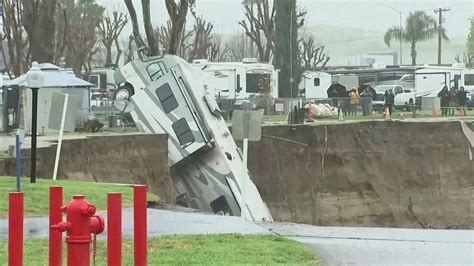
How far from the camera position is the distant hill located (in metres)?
109

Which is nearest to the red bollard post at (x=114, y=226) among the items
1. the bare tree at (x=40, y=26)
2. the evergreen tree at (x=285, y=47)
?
the bare tree at (x=40, y=26)

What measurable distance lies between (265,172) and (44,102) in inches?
295

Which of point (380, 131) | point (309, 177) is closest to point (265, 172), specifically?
point (309, 177)

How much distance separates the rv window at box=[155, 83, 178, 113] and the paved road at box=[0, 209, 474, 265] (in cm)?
863

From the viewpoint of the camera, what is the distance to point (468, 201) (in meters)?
29.6

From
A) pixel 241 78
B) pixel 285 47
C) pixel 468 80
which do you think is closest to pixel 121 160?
pixel 241 78

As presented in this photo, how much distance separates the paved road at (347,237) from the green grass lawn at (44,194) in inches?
26.9

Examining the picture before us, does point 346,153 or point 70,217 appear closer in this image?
point 70,217

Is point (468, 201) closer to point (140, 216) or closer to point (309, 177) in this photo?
point (309, 177)

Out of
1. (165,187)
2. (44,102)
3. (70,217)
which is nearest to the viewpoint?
(70,217)

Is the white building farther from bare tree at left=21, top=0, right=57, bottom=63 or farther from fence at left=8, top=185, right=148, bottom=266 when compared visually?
fence at left=8, top=185, right=148, bottom=266

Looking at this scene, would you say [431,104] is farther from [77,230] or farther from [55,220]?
[77,230]

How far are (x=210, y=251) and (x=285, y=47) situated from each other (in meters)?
42.2

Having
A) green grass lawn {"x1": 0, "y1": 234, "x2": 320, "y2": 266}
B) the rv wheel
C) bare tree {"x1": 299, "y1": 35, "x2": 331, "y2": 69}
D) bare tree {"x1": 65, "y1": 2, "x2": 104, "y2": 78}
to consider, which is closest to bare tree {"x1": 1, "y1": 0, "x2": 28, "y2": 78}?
the rv wheel
